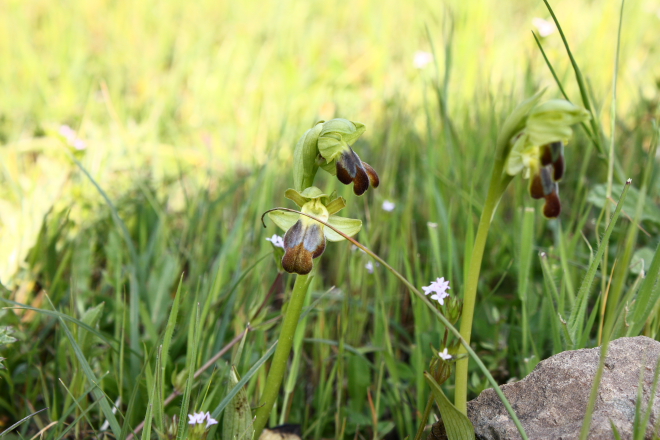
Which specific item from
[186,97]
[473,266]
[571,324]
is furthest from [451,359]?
[186,97]

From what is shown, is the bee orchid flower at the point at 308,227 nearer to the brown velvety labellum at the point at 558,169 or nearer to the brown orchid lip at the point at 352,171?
the brown orchid lip at the point at 352,171

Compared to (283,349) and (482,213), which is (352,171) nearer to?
(482,213)

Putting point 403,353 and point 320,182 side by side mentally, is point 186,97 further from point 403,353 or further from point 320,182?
point 403,353

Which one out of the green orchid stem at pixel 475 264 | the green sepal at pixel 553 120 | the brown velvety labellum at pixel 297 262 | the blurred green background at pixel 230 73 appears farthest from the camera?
the blurred green background at pixel 230 73

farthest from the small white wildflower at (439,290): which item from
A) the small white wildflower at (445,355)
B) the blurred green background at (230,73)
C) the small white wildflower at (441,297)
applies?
the blurred green background at (230,73)

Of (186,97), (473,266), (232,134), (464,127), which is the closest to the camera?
(473,266)

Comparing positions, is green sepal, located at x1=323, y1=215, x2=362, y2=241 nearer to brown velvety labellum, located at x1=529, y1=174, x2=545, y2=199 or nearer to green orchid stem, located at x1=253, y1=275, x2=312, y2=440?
green orchid stem, located at x1=253, y1=275, x2=312, y2=440
